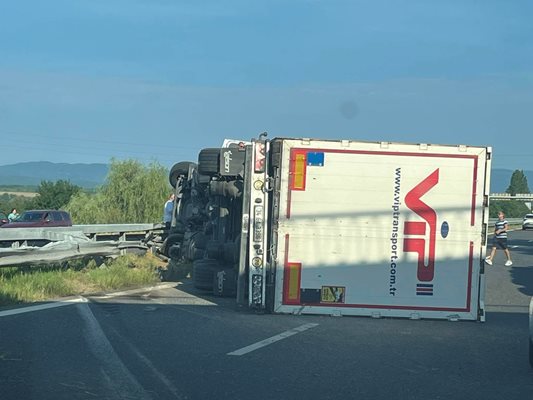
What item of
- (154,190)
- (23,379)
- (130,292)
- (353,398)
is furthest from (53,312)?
(154,190)

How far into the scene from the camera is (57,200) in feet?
202

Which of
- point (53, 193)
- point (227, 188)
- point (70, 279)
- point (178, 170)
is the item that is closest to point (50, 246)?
point (70, 279)

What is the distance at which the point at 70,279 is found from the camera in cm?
1359

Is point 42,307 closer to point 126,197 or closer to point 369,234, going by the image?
point 369,234

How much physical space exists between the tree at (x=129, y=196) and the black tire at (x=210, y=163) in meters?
30.1

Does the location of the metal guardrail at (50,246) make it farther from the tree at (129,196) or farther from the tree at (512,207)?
the tree at (512,207)

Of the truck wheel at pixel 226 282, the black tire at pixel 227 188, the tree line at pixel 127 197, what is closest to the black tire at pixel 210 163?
the black tire at pixel 227 188

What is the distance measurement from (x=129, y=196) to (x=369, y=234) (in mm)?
35849

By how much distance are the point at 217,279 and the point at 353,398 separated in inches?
256

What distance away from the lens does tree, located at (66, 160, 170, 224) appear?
44.9 meters

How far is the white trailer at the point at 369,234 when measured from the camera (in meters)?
11.7

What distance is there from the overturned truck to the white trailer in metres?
0.02

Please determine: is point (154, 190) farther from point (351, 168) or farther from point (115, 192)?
point (351, 168)

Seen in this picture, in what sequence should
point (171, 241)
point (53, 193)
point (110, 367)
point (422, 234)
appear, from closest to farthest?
point (110, 367), point (422, 234), point (171, 241), point (53, 193)
